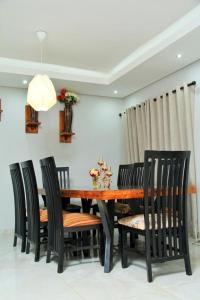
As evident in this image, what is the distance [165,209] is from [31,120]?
10.8 feet

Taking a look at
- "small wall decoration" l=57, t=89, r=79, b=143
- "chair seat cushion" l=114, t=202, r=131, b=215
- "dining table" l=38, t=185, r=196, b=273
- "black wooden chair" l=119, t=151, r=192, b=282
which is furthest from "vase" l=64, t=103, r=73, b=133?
"black wooden chair" l=119, t=151, r=192, b=282

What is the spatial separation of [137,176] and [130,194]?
1476 millimetres

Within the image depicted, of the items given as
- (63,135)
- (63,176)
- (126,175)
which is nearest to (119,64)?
(63,135)

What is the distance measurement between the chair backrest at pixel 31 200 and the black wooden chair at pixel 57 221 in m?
0.23

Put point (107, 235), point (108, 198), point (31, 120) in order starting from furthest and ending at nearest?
point (31, 120), point (107, 235), point (108, 198)

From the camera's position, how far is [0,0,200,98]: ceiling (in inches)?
128

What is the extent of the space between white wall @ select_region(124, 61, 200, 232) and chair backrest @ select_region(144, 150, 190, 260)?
5.52ft

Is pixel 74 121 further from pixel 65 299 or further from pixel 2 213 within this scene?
pixel 65 299

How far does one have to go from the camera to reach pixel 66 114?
5.39 meters

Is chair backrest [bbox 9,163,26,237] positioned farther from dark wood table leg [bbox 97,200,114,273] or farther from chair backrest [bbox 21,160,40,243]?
dark wood table leg [bbox 97,200,114,273]

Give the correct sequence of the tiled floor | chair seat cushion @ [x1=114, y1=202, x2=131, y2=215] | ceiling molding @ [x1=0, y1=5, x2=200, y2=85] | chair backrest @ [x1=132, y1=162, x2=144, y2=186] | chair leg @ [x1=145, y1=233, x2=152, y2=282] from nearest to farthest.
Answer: the tiled floor → chair leg @ [x1=145, y1=233, x2=152, y2=282] → ceiling molding @ [x1=0, y1=5, x2=200, y2=85] → chair seat cushion @ [x1=114, y1=202, x2=131, y2=215] → chair backrest @ [x1=132, y1=162, x2=144, y2=186]

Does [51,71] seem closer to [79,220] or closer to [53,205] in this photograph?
[53,205]

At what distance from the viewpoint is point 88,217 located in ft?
9.36

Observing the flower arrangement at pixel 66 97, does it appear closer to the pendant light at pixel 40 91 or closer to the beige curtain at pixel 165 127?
the beige curtain at pixel 165 127
